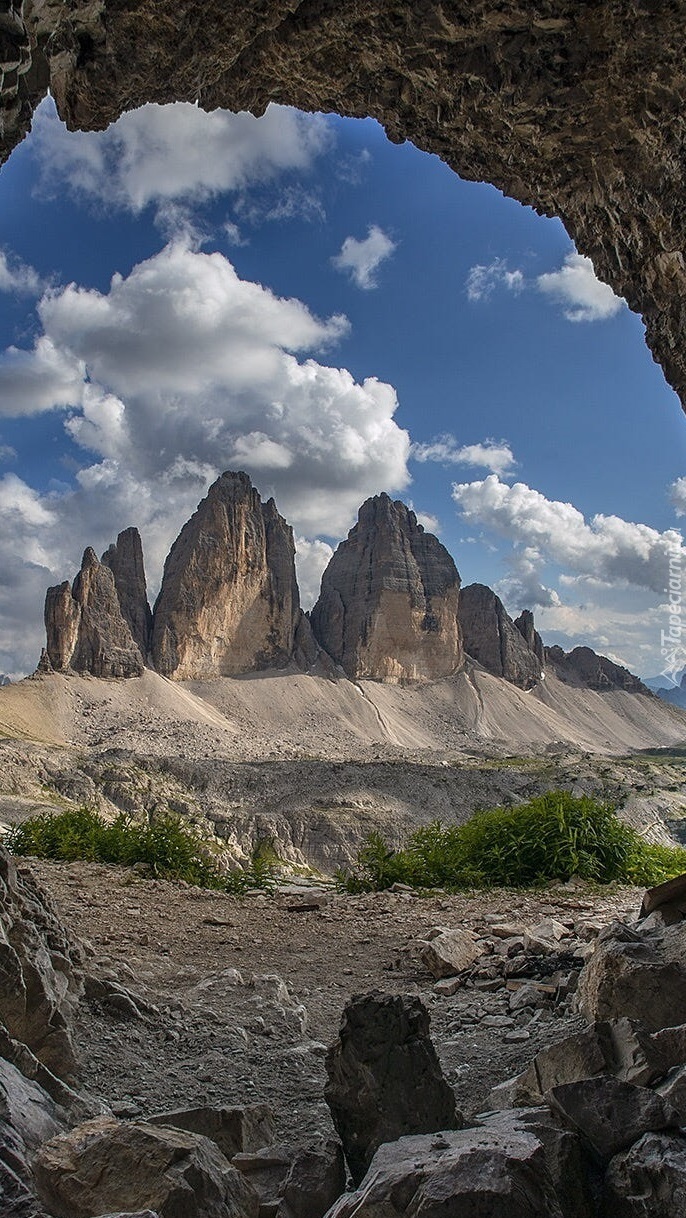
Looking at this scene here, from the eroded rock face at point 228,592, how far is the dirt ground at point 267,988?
131 meters

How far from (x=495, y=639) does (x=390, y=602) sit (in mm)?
33097

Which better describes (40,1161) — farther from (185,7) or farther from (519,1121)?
(185,7)

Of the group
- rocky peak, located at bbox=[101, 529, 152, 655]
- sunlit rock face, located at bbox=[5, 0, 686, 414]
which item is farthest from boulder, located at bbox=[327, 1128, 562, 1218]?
rocky peak, located at bbox=[101, 529, 152, 655]

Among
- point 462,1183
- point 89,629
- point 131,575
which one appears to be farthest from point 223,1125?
point 131,575

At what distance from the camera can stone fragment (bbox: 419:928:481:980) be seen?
19.5 feet

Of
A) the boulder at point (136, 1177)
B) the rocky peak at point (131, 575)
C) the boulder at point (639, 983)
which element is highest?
the rocky peak at point (131, 575)

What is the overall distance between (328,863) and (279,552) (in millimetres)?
113386

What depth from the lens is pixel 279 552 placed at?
154 m

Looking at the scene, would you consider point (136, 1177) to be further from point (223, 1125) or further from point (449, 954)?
point (449, 954)

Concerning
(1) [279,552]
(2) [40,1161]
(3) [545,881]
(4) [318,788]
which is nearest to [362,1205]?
→ (2) [40,1161]

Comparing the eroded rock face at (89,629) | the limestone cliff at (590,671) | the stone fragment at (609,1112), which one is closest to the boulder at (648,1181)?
the stone fragment at (609,1112)

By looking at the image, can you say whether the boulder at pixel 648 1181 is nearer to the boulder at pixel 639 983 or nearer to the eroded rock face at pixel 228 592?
the boulder at pixel 639 983

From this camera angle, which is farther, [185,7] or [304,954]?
[304,954]

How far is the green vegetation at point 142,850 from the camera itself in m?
10.8
